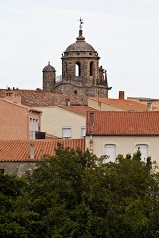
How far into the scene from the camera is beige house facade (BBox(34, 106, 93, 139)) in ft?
348

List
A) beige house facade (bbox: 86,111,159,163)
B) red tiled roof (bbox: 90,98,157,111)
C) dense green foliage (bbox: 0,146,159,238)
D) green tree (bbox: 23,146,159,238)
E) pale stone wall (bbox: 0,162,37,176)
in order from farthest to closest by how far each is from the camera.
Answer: red tiled roof (bbox: 90,98,157,111) < beige house facade (bbox: 86,111,159,163) < pale stone wall (bbox: 0,162,37,176) < green tree (bbox: 23,146,159,238) < dense green foliage (bbox: 0,146,159,238)

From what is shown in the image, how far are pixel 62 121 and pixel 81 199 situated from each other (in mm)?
38614

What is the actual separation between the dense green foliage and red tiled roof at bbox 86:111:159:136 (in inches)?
396

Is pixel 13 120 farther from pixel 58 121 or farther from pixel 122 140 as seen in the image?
pixel 58 121

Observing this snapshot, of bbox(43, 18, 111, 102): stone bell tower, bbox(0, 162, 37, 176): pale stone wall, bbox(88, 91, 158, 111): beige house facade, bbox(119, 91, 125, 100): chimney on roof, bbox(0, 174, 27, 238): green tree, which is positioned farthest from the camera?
bbox(43, 18, 111, 102): stone bell tower

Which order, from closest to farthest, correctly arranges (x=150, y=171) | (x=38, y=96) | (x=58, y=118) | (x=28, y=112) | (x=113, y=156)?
(x=150, y=171) < (x=113, y=156) < (x=28, y=112) < (x=58, y=118) < (x=38, y=96)

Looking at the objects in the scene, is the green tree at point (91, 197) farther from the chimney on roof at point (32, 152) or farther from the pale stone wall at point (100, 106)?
the pale stone wall at point (100, 106)

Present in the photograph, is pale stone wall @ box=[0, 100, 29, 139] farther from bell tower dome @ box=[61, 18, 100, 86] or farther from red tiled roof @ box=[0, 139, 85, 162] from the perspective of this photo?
bell tower dome @ box=[61, 18, 100, 86]

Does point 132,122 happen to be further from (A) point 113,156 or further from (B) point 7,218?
(B) point 7,218

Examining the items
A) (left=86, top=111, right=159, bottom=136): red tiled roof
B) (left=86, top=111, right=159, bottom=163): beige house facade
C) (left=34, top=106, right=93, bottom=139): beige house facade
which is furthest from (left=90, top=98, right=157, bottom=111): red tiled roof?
(left=86, top=111, right=159, bottom=163): beige house facade

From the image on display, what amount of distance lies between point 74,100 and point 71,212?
6500 centimetres

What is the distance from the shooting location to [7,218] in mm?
61625

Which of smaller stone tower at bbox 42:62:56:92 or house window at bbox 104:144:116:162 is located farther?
smaller stone tower at bbox 42:62:56:92

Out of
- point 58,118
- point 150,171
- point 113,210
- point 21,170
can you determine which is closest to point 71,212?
point 113,210
